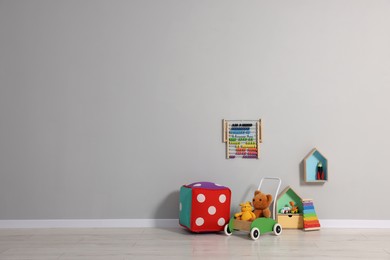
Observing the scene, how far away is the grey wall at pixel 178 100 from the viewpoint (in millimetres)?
3344

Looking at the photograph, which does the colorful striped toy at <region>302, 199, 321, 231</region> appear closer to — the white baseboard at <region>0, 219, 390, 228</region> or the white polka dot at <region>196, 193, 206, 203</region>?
the white baseboard at <region>0, 219, 390, 228</region>

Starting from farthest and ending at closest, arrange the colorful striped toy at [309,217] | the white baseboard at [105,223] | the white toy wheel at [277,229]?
the white baseboard at [105,223]
the colorful striped toy at [309,217]
the white toy wheel at [277,229]

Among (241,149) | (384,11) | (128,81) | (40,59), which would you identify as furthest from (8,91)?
(384,11)

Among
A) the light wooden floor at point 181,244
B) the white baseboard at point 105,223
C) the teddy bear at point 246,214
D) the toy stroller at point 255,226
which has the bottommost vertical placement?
the light wooden floor at point 181,244

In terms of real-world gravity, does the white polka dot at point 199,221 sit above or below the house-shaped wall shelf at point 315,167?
below

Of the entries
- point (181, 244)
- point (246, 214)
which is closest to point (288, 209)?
point (246, 214)

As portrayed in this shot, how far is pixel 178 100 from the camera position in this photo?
3.41 metres

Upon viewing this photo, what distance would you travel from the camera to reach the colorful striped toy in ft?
10.3

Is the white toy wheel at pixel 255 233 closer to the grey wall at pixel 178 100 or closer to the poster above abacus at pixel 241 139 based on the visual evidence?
the grey wall at pixel 178 100

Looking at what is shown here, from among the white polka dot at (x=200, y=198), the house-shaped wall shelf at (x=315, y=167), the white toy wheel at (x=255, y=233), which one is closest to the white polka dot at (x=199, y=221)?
the white polka dot at (x=200, y=198)

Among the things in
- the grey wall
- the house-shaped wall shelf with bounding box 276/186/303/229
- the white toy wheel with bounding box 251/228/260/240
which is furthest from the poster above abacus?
→ the white toy wheel with bounding box 251/228/260/240

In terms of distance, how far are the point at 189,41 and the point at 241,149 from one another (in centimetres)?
99

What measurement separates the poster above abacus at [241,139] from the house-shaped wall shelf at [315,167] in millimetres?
396

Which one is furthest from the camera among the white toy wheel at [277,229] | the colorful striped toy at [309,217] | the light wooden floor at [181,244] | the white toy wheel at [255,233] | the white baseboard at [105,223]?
the white baseboard at [105,223]
